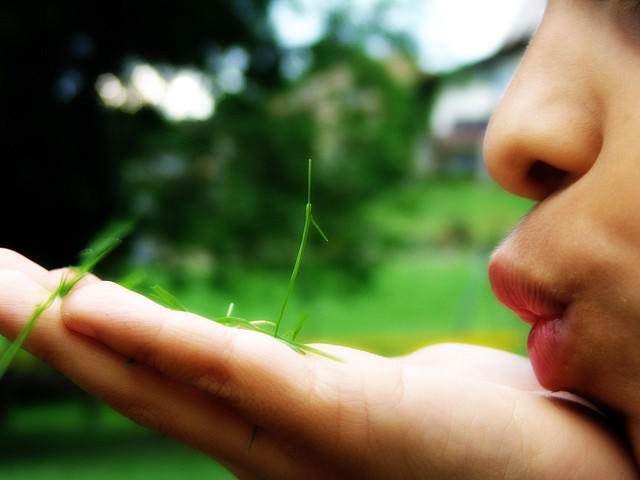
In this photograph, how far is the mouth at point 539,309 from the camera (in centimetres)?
72

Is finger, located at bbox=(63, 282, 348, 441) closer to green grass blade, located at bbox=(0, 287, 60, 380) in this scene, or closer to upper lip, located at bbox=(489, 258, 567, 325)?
green grass blade, located at bbox=(0, 287, 60, 380)

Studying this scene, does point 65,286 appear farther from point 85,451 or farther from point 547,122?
point 85,451

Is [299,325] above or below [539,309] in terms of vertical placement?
below

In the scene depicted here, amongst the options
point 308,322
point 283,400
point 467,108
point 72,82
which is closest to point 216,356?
point 283,400

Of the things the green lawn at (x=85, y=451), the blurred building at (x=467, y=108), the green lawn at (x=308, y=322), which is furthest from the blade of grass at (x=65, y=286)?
the green lawn at (x=85, y=451)

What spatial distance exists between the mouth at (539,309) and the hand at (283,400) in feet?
0.15

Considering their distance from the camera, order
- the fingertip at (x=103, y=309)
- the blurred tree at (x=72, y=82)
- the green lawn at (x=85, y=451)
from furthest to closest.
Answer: the green lawn at (x=85, y=451)
the blurred tree at (x=72, y=82)
the fingertip at (x=103, y=309)

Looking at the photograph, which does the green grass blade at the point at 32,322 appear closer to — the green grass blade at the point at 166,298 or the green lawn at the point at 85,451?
the green grass blade at the point at 166,298

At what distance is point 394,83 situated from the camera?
618 centimetres

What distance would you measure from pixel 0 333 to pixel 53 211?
15.3ft

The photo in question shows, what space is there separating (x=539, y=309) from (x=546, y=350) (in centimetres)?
4

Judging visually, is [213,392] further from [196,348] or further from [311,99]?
[311,99]

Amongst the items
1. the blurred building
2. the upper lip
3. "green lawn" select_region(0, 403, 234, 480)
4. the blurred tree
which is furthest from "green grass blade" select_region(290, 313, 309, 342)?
"green lawn" select_region(0, 403, 234, 480)

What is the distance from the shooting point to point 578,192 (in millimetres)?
700
